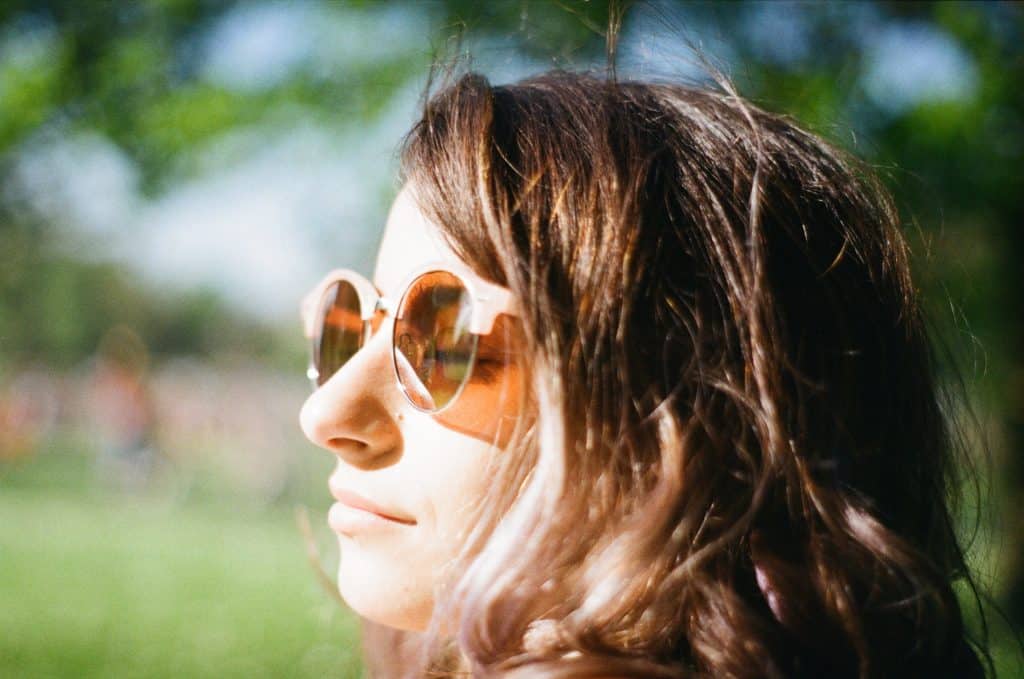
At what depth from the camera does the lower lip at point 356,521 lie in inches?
52.0

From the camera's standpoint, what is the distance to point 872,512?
1.28 meters

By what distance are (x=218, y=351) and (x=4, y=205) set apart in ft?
141

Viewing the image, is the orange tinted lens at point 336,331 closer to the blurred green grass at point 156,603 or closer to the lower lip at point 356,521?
the lower lip at point 356,521

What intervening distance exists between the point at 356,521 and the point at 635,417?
1.41 feet

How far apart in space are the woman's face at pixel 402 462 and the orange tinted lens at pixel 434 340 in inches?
0.9

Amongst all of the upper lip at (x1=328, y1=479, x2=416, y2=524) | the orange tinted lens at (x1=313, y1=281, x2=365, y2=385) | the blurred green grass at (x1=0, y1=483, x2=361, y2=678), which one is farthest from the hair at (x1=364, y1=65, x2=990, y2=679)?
the blurred green grass at (x1=0, y1=483, x2=361, y2=678)

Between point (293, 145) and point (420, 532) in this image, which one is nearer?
point (420, 532)

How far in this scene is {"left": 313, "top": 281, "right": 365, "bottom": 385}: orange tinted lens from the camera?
151 centimetres

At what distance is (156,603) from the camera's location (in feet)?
20.4

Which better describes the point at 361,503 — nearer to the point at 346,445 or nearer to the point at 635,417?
the point at 346,445

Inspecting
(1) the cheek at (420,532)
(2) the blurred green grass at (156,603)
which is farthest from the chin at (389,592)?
(2) the blurred green grass at (156,603)

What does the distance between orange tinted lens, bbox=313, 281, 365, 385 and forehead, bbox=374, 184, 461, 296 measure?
0.09 metres

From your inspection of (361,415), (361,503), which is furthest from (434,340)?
(361,503)

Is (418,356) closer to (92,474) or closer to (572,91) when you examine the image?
(572,91)
